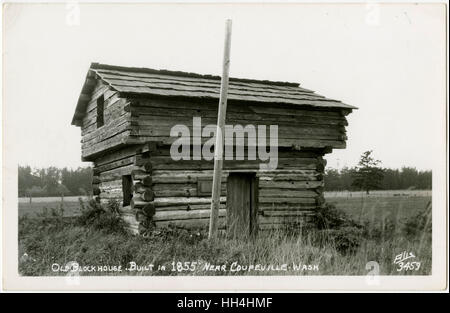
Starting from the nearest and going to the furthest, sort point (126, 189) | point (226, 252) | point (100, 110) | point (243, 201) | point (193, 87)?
point (226, 252)
point (193, 87)
point (243, 201)
point (126, 189)
point (100, 110)

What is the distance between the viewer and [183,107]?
38.2 ft

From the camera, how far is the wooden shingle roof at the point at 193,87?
37.4 ft

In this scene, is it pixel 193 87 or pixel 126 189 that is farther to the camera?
pixel 126 189

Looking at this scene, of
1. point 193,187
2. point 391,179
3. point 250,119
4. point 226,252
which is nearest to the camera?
point 226,252

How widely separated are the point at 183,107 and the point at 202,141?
972 millimetres

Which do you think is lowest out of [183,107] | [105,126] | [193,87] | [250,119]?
[105,126]

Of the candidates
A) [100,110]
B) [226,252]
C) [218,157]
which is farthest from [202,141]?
[100,110]

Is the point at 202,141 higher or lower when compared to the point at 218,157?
higher

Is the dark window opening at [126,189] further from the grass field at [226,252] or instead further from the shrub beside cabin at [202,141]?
the grass field at [226,252]

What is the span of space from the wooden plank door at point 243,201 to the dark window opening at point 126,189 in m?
2.76

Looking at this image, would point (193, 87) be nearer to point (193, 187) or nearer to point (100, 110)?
point (193, 187)

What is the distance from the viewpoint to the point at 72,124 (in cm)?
1584
